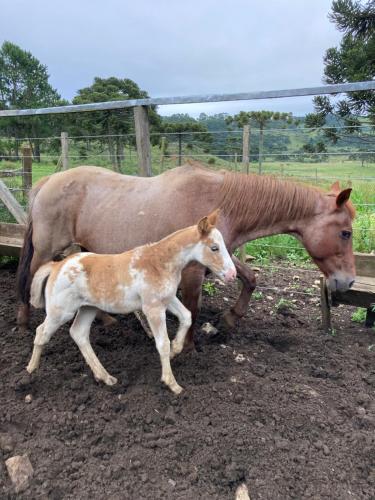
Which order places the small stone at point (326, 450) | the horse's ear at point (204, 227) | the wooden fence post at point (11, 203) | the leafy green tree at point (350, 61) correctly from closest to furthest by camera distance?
the small stone at point (326, 450)
the horse's ear at point (204, 227)
the wooden fence post at point (11, 203)
the leafy green tree at point (350, 61)

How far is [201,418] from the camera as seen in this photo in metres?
2.72

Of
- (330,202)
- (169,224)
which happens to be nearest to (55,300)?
(169,224)

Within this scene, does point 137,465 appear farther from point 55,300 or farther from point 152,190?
point 152,190

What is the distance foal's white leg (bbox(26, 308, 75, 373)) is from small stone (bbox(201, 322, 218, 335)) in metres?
1.47

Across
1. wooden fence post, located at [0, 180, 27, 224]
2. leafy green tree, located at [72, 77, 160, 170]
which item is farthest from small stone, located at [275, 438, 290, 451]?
wooden fence post, located at [0, 180, 27, 224]

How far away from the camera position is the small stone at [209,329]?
4113mm

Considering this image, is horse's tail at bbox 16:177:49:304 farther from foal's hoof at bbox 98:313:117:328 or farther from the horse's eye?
the horse's eye

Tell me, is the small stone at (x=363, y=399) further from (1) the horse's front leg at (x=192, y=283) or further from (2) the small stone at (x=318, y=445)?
(1) the horse's front leg at (x=192, y=283)

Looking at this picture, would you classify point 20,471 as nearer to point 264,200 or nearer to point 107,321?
point 107,321

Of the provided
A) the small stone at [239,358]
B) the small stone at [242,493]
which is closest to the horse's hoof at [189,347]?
the small stone at [239,358]

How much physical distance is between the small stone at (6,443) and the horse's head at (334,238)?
2.72m

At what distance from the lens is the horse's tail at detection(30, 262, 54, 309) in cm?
326

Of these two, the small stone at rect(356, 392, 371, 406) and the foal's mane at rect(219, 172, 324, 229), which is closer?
the small stone at rect(356, 392, 371, 406)

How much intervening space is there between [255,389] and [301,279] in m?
3.11
